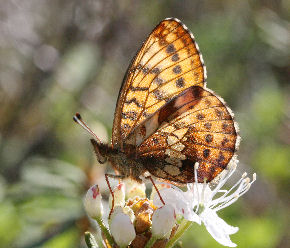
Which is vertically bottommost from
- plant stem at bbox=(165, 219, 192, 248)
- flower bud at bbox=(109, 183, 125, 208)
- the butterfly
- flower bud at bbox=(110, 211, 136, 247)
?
plant stem at bbox=(165, 219, 192, 248)

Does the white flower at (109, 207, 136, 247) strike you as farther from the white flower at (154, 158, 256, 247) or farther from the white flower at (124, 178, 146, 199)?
the white flower at (124, 178, 146, 199)

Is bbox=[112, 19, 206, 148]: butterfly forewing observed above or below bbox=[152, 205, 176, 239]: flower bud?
above

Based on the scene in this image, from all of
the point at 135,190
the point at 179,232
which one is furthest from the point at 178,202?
the point at 135,190

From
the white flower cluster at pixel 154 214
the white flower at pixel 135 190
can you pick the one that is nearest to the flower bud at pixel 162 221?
the white flower cluster at pixel 154 214

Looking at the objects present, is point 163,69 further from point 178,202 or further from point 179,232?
point 179,232

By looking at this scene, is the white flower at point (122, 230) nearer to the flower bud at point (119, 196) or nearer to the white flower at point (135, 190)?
the flower bud at point (119, 196)

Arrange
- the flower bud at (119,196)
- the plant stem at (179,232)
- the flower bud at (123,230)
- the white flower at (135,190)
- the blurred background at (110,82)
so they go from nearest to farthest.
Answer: the flower bud at (123,230) → the plant stem at (179,232) → the flower bud at (119,196) → the white flower at (135,190) → the blurred background at (110,82)

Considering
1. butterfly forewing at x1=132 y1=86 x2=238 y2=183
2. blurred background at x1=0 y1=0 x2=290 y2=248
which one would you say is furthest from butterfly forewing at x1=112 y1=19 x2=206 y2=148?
blurred background at x1=0 y1=0 x2=290 y2=248

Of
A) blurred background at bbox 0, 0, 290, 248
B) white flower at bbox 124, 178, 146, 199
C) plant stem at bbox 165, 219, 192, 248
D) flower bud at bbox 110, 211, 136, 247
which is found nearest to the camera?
flower bud at bbox 110, 211, 136, 247
